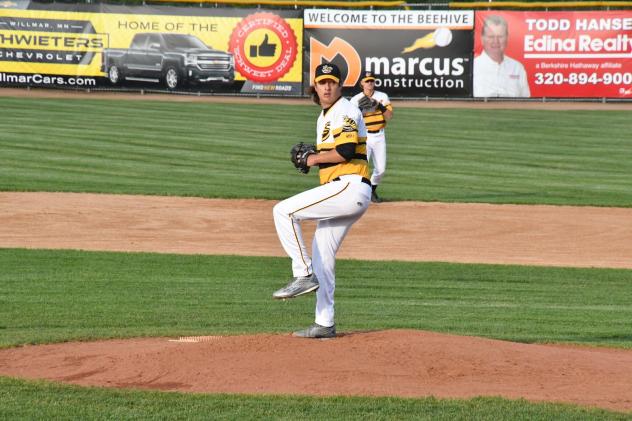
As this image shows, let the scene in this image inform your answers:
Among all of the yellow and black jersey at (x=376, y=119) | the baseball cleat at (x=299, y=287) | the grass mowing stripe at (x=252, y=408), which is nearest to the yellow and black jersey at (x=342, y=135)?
the baseball cleat at (x=299, y=287)

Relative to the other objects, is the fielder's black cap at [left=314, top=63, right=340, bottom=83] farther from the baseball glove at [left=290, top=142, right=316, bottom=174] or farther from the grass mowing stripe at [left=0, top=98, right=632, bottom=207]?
the grass mowing stripe at [left=0, top=98, right=632, bottom=207]

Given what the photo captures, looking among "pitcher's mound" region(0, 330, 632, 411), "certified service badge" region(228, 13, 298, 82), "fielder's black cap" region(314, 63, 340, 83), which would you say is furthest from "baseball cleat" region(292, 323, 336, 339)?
"certified service badge" region(228, 13, 298, 82)

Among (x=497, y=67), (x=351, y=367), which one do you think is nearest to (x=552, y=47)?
(x=497, y=67)

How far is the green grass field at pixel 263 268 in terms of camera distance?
698 cm

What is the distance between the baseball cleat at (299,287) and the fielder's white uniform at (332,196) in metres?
0.05

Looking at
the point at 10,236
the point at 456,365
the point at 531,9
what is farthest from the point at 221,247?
the point at 531,9

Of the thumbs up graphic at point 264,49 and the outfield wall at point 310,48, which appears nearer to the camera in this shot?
the outfield wall at point 310,48

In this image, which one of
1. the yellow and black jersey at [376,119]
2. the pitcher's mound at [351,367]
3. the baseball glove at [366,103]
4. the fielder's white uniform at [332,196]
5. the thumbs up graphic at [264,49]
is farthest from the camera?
the thumbs up graphic at [264,49]

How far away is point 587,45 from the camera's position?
3528 centimetres

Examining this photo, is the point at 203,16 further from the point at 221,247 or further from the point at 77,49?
the point at 221,247

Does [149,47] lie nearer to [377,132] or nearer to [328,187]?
[377,132]

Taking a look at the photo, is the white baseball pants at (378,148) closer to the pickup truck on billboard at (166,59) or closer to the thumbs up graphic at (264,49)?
the thumbs up graphic at (264,49)

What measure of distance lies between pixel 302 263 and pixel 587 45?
95.0 feet

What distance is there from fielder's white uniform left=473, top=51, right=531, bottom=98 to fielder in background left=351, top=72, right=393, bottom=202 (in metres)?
17.1
